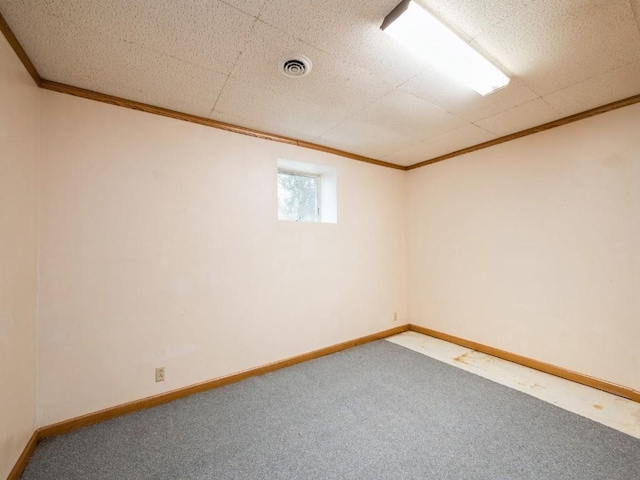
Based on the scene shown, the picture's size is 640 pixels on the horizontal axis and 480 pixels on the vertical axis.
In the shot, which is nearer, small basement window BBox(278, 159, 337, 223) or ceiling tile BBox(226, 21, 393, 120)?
ceiling tile BBox(226, 21, 393, 120)

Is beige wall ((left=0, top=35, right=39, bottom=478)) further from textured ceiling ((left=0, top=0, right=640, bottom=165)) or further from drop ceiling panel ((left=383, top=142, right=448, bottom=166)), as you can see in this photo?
drop ceiling panel ((left=383, top=142, right=448, bottom=166))

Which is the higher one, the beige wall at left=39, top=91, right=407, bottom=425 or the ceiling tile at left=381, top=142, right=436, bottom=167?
the ceiling tile at left=381, top=142, right=436, bottom=167

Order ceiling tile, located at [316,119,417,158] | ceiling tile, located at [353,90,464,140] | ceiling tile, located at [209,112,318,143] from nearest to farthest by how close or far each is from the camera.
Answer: ceiling tile, located at [353,90,464,140] < ceiling tile, located at [209,112,318,143] < ceiling tile, located at [316,119,417,158]

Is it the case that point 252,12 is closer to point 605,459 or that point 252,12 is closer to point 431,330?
point 605,459

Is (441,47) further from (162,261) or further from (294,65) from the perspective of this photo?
(162,261)

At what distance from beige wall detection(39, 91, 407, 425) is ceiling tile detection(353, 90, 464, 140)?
3.01 feet

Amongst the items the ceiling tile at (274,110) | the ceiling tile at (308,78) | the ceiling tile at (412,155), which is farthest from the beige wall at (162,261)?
the ceiling tile at (412,155)

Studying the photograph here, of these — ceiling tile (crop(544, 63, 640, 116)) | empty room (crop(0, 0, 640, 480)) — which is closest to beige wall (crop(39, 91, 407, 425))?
empty room (crop(0, 0, 640, 480))

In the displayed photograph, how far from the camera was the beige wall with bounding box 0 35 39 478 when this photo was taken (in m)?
1.45

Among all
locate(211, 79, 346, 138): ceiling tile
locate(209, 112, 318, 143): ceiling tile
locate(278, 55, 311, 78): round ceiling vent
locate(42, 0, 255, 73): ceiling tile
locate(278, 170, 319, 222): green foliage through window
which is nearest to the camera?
locate(42, 0, 255, 73): ceiling tile

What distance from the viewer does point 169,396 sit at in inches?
90.6

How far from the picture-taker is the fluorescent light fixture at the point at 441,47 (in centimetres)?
142

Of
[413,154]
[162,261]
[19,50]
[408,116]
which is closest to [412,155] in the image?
[413,154]

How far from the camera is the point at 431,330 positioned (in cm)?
389
